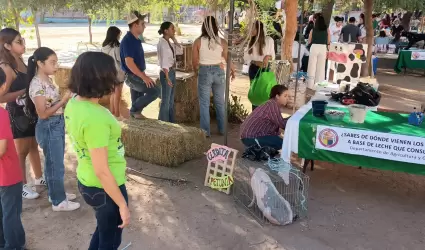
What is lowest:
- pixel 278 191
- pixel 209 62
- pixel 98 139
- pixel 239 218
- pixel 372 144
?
pixel 239 218

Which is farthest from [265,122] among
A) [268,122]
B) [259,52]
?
[259,52]

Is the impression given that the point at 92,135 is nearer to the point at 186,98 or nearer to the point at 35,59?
the point at 35,59

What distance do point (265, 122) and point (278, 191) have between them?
906 mm

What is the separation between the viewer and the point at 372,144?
12.0 ft

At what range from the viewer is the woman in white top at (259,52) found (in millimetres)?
5659

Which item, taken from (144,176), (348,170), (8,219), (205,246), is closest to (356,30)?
(348,170)

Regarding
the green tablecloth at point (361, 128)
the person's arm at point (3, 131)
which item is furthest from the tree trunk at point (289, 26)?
the person's arm at point (3, 131)

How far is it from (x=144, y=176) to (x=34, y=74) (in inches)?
68.2

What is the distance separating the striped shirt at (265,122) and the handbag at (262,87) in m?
1.02

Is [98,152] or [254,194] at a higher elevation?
[98,152]

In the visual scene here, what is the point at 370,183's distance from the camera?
4457 millimetres

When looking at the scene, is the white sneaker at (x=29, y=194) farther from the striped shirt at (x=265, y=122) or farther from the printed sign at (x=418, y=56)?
the printed sign at (x=418, y=56)

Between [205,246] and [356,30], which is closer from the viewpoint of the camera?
[205,246]

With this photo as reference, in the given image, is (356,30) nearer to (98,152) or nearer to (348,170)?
(348,170)
